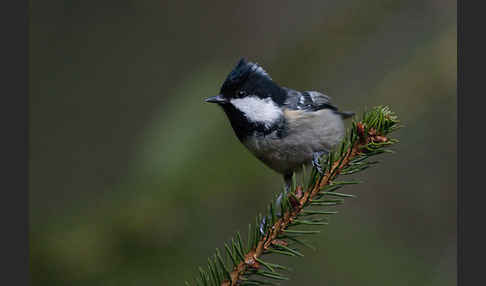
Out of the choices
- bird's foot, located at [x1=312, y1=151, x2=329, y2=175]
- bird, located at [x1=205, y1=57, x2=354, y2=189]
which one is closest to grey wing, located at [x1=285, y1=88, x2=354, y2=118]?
bird, located at [x1=205, y1=57, x2=354, y2=189]

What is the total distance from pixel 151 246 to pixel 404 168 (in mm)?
1888

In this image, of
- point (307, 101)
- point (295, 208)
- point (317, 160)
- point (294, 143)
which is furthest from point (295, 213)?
point (307, 101)

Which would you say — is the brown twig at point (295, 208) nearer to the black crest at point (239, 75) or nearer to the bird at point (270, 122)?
the bird at point (270, 122)

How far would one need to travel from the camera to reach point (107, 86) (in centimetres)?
402

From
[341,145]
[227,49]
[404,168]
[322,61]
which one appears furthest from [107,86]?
[341,145]

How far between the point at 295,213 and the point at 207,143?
0.82 m

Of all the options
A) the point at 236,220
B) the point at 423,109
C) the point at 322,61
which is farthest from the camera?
the point at 236,220

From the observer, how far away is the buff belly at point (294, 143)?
217 cm

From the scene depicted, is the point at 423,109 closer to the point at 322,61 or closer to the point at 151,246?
the point at 322,61

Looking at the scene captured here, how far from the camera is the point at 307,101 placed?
2365 mm

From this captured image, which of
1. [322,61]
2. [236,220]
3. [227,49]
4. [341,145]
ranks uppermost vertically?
[227,49]

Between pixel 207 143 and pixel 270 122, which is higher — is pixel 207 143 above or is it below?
below

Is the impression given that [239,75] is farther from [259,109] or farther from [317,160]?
[317,160]

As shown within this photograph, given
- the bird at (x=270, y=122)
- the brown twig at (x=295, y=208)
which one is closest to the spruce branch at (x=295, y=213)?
the brown twig at (x=295, y=208)
